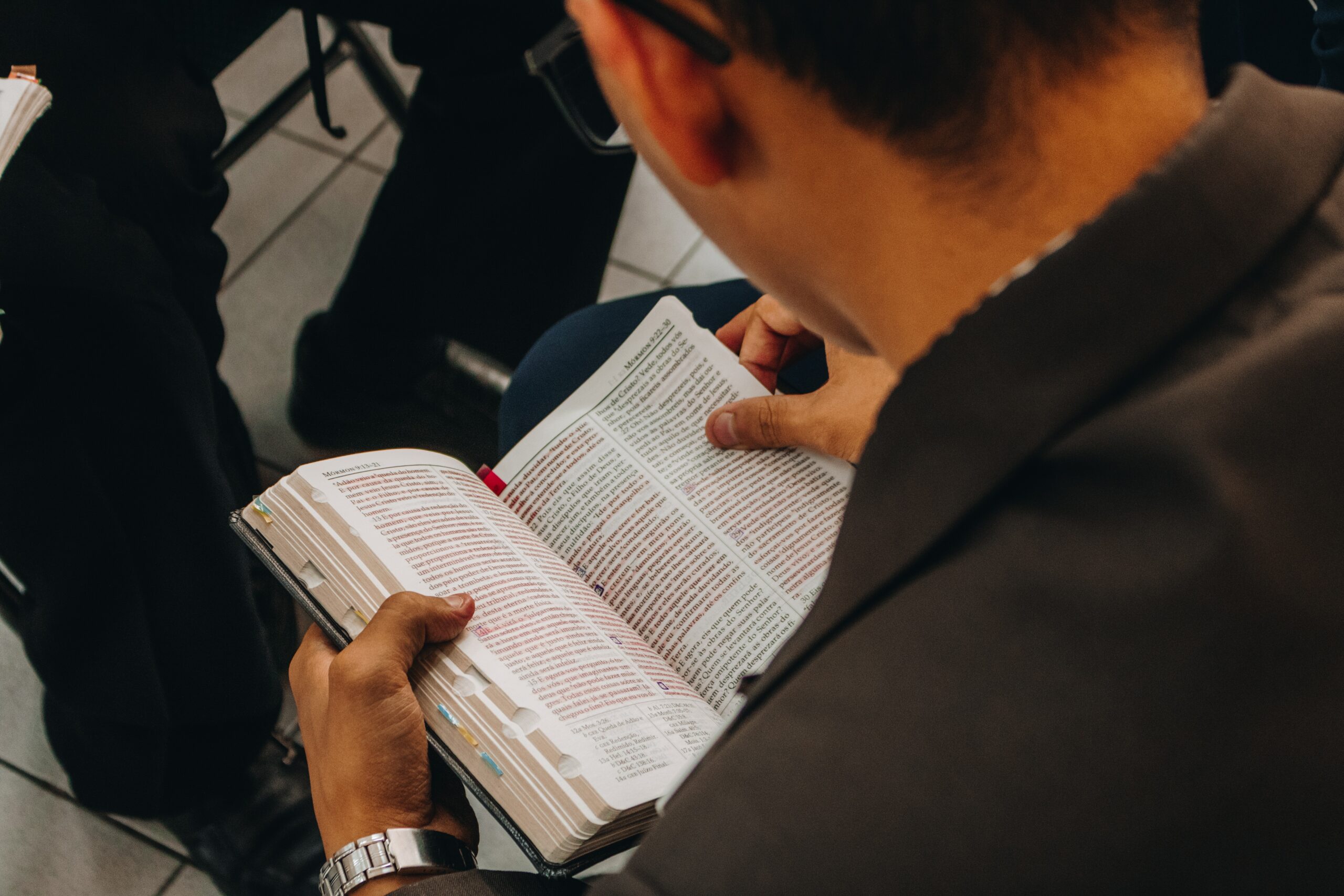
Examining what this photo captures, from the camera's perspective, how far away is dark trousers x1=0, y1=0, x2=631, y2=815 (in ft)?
2.66

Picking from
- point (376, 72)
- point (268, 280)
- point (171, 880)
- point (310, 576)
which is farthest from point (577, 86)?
point (171, 880)

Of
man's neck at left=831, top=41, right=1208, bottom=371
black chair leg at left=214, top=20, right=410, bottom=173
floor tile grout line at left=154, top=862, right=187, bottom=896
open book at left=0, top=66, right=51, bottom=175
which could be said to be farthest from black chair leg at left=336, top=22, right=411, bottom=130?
man's neck at left=831, top=41, right=1208, bottom=371

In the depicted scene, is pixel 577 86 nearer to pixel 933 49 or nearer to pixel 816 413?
pixel 816 413

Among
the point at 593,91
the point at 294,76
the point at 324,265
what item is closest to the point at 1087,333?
the point at 593,91

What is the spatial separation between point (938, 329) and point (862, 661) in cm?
15

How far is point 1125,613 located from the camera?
13.8 inches

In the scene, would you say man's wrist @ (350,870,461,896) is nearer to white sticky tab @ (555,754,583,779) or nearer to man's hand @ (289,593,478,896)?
man's hand @ (289,593,478,896)

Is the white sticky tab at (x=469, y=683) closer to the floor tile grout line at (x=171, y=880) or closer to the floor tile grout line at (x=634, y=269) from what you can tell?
the floor tile grout line at (x=171, y=880)

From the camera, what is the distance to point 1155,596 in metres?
0.35

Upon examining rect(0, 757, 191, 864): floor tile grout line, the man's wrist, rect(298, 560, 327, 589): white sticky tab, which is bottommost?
rect(0, 757, 191, 864): floor tile grout line

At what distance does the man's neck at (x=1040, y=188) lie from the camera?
1.17 feet

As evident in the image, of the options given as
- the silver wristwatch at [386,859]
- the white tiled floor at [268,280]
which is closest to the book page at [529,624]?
the silver wristwatch at [386,859]

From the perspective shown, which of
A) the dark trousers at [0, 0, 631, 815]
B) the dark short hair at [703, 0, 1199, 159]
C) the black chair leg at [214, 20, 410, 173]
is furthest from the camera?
the black chair leg at [214, 20, 410, 173]

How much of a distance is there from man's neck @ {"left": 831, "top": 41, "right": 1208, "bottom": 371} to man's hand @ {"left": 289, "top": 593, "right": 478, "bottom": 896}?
34 centimetres
